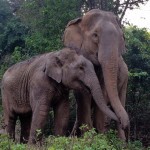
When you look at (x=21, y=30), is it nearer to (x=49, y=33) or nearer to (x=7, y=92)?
(x=49, y=33)

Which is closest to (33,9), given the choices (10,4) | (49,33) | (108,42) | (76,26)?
(49,33)

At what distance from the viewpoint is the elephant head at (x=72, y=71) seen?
7.79 metres

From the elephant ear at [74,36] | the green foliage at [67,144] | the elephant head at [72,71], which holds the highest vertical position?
the elephant ear at [74,36]

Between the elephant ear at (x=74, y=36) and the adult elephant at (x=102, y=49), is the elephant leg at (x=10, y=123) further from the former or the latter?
the elephant ear at (x=74, y=36)

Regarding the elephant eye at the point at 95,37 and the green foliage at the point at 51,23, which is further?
the green foliage at the point at 51,23

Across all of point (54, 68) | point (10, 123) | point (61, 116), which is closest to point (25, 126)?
point (10, 123)

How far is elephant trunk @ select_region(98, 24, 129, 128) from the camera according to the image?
7.87 meters

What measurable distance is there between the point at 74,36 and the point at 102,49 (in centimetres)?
91

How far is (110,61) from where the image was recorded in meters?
8.11

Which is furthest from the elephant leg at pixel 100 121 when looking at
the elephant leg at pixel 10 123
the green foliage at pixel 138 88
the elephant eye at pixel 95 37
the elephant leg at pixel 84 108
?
the green foliage at pixel 138 88

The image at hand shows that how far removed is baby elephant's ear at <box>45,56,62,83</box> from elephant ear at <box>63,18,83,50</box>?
2.33 ft

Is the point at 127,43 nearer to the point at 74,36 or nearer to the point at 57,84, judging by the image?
the point at 74,36

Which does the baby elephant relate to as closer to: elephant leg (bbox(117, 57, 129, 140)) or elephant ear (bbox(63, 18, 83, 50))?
elephant ear (bbox(63, 18, 83, 50))

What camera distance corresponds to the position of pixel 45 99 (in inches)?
318
